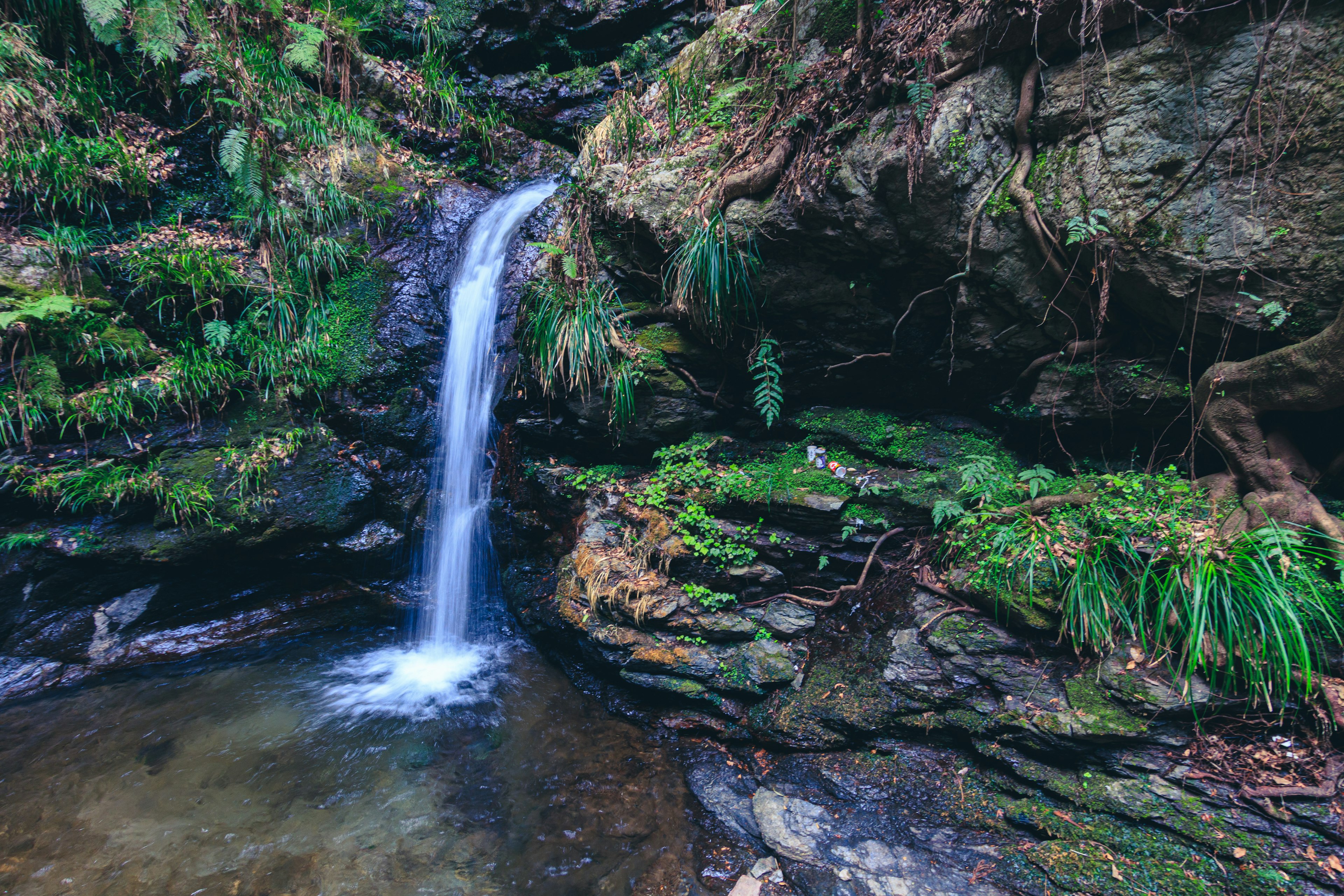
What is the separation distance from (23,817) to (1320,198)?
7864mm

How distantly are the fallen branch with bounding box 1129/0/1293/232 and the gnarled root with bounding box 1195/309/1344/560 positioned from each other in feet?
3.04

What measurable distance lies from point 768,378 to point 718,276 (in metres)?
0.92

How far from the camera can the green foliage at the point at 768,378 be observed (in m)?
4.21

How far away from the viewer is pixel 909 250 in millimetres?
3625

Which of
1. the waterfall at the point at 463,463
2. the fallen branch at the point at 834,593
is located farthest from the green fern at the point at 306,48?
the fallen branch at the point at 834,593

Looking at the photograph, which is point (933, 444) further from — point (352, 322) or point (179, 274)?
point (179, 274)

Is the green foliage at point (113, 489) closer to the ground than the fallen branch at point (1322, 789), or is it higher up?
higher up

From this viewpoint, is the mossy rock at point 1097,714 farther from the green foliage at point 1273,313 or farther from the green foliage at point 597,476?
the green foliage at point 597,476

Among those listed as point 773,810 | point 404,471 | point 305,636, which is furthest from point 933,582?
point 305,636

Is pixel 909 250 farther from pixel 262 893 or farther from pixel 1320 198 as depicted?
pixel 262 893

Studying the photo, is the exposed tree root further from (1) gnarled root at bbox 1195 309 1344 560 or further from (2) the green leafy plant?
(2) the green leafy plant

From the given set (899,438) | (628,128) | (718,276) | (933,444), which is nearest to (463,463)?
(718,276)

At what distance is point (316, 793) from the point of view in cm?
327

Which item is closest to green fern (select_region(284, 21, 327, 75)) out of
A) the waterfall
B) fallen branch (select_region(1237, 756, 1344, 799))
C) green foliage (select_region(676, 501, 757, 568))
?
the waterfall
